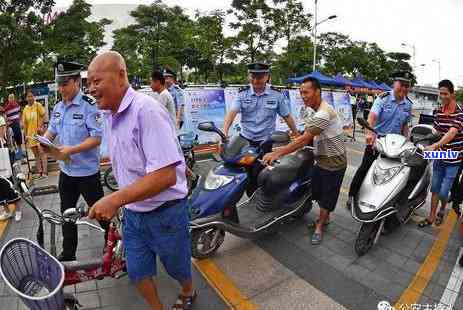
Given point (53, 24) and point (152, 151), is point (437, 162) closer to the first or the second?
point (152, 151)

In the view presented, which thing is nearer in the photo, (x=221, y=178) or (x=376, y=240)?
(x=221, y=178)

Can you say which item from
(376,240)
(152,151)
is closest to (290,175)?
(376,240)

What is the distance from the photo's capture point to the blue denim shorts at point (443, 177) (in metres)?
3.92

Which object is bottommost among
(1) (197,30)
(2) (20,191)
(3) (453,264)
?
(3) (453,264)

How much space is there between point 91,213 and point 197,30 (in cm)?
2434

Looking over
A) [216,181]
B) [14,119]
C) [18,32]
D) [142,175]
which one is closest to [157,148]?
[142,175]

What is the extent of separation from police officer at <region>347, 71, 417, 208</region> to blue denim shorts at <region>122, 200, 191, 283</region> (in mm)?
2474

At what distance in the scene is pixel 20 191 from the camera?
211 cm

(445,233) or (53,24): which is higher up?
(53,24)

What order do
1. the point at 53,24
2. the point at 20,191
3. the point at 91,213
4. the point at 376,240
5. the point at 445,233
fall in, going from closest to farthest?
the point at 91,213 → the point at 20,191 → the point at 376,240 → the point at 445,233 → the point at 53,24

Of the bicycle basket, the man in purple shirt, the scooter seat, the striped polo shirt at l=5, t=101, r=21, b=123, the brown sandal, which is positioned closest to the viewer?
the bicycle basket

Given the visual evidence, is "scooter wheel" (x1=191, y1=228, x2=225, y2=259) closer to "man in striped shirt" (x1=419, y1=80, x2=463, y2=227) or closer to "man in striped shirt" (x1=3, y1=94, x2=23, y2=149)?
"man in striped shirt" (x1=419, y1=80, x2=463, y2=227)

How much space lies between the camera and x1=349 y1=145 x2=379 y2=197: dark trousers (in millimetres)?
3889

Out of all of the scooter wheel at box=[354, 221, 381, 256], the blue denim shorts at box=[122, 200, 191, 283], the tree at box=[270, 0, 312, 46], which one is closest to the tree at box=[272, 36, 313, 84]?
the tree at box=[270, 0, 312, 46]
